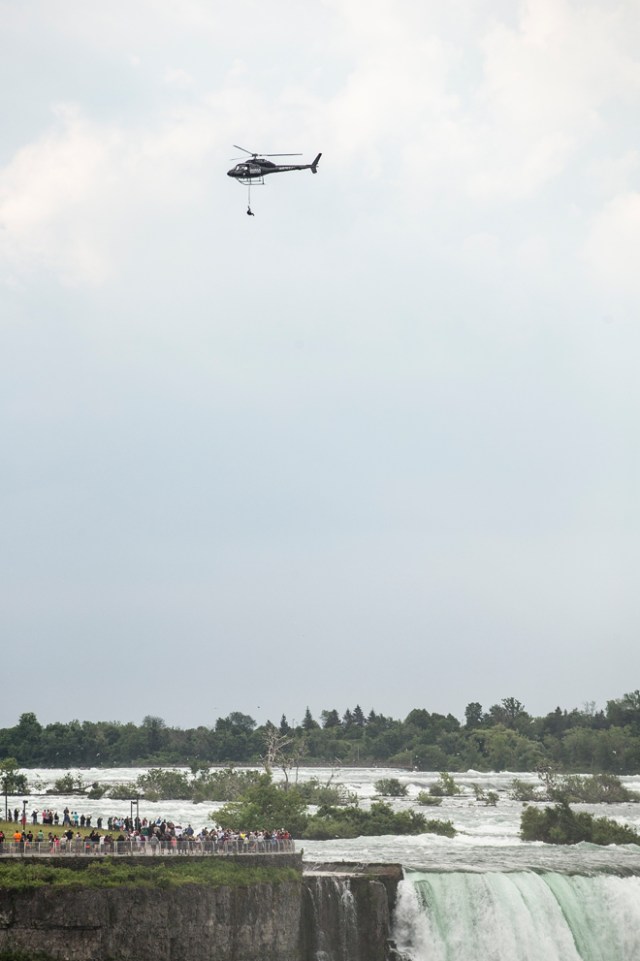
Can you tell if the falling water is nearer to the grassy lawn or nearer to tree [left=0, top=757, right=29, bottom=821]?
the grassy lawn

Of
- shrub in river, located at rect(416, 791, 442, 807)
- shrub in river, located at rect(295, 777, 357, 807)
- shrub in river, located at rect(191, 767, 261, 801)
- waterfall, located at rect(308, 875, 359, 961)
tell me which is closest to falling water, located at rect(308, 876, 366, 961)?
waterfall, located at rect(308, 875, 359, 961)

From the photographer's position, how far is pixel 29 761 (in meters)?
194

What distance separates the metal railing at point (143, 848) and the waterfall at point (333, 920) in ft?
7.23

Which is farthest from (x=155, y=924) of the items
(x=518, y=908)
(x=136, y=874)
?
(x=518, y=908)

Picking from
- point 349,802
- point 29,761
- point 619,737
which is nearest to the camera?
point 349,802

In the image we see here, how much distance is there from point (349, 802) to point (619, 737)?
79.6 metres

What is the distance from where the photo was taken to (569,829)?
7150 centimetres

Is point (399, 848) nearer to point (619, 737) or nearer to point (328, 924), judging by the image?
point (328, 924)

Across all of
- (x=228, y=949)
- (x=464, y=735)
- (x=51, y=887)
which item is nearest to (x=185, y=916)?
(x=228, y=949)

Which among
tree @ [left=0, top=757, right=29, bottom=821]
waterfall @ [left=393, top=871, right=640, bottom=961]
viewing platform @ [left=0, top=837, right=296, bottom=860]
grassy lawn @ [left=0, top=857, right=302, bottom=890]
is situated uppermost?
tree @ [left=0, top=757, right=29, bottom=821]

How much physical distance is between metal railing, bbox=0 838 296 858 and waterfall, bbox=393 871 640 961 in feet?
19.3

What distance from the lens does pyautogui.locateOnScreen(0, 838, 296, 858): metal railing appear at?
38969 mm

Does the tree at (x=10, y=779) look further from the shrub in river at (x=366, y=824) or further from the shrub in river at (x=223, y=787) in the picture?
the shrub in river at (x=366, y=824)

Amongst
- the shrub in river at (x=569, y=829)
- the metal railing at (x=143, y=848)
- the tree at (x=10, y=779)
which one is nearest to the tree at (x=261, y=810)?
the shrub in river at (x=569, y=829)
